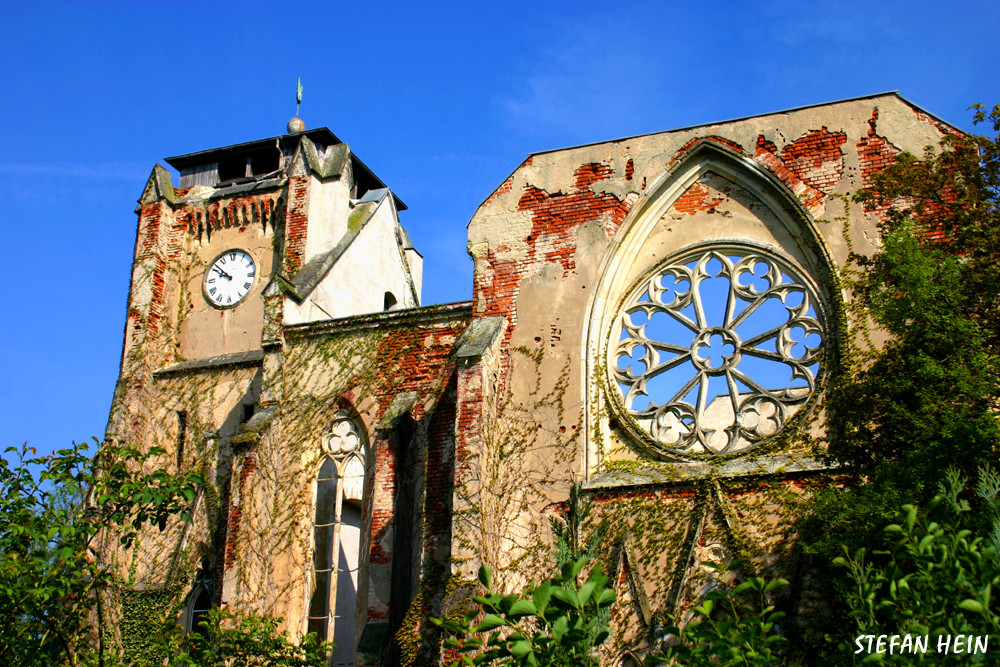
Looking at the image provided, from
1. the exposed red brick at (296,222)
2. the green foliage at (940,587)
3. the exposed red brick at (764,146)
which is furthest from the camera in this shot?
the exposed red brick at (296,222)

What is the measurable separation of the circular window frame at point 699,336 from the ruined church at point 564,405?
1.1 inches

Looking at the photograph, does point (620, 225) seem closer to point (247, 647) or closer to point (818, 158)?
point (818, 158)

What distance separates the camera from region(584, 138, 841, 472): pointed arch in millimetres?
13055

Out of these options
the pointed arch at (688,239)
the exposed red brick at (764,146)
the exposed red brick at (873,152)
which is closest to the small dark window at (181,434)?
the pointed arch at (688,239)

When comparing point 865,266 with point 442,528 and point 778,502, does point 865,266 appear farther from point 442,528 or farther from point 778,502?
point 442,528

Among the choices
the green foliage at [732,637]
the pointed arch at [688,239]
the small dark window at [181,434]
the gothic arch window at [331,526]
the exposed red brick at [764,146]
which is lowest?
the green foliage at [732,637]

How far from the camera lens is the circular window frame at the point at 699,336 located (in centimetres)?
1245

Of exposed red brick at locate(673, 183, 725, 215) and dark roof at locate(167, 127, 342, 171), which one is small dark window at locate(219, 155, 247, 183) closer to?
dark roof at locate(167, 127, 342, 171)

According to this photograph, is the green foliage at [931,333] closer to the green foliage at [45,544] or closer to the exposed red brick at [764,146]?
the exposed red brick at [764,146]

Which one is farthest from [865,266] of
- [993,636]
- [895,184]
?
[993,636]

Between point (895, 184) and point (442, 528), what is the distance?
6.82 metres

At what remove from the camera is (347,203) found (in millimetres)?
20953

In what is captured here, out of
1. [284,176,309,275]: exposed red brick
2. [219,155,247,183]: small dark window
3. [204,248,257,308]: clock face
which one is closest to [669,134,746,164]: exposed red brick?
[284,176,309,275]: exposed red brick

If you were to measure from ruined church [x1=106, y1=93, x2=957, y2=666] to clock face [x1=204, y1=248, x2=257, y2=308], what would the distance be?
3.57 metres
